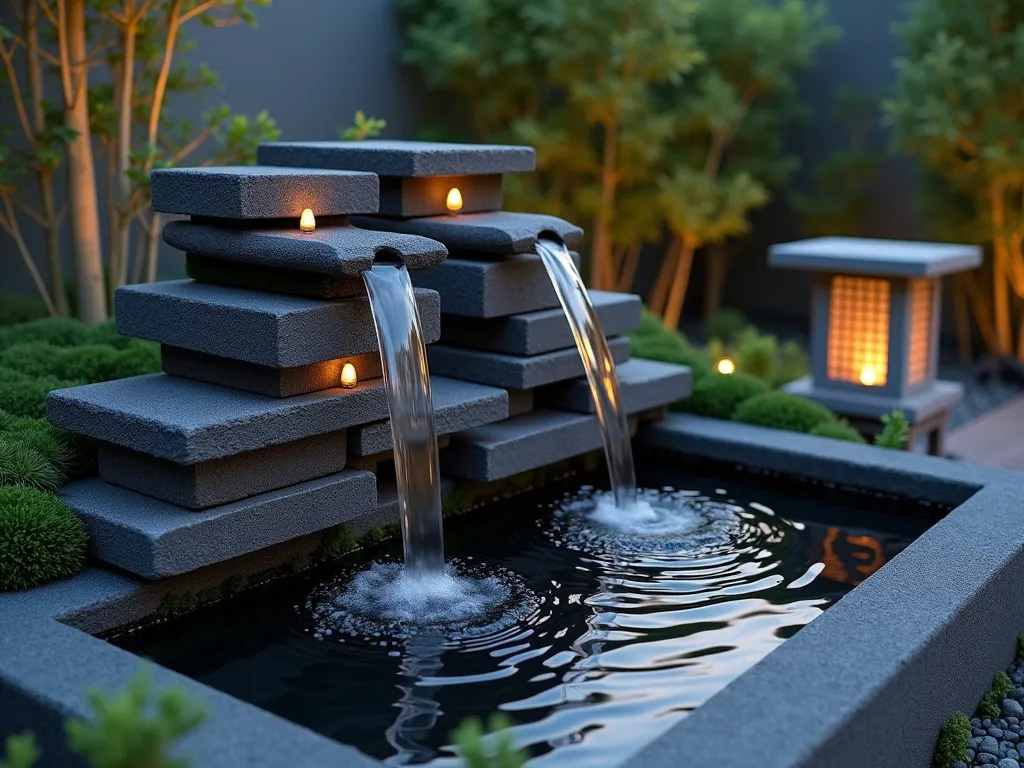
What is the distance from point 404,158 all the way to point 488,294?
0.66 meters

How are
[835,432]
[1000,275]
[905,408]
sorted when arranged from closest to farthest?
1. [835,432]
2. [905,408]
3. [1000,275]

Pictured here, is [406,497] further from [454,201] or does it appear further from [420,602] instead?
[454,201]

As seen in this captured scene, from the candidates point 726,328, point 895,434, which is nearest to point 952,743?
point 895,434

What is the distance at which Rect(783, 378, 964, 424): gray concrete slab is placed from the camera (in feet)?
21.9

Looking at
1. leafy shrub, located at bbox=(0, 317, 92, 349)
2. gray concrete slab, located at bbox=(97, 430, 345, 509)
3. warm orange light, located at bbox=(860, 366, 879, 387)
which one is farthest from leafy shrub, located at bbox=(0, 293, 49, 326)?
warm orange light, located at bbox=(860, 366, 879, 387)

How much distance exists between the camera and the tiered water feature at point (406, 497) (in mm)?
3254

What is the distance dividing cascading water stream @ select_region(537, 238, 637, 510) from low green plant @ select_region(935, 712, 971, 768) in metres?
1.78

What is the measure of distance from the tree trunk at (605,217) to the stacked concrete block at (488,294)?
4.84 m

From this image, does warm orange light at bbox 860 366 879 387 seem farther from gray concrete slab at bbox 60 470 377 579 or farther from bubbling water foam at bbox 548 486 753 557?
gray concrete slab at bbox 60 470 377 579

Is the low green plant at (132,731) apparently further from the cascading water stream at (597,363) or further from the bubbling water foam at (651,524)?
the cascading water stream at (597,363)

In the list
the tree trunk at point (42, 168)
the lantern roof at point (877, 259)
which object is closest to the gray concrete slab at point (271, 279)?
the tree trunk at point (42, 168)

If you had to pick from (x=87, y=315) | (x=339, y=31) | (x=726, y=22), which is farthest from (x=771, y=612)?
(x=726, y=22)

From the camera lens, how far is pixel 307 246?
3.85 m

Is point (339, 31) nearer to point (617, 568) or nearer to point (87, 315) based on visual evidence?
point (87, 315)
